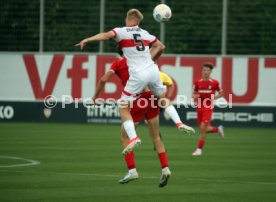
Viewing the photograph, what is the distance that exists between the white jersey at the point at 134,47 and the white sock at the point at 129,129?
82 centimetres

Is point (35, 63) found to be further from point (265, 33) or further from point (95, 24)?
point (265, 33)

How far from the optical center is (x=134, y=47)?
13.3 meters

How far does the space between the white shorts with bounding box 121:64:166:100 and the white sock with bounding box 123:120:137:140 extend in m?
0.42

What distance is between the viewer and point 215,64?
33.3m

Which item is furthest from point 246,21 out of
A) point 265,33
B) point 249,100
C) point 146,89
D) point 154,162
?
point 146,89

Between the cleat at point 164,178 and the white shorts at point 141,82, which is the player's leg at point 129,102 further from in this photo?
the cleat at point 164,178

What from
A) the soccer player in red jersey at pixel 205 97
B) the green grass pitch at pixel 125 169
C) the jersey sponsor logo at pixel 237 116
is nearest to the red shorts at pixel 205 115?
the soccer player in red jersey at pixel 205 97

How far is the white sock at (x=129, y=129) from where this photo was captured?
13.1 m

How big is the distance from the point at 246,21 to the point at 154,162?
16881 millimetres

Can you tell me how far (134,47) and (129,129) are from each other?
4.48 ft

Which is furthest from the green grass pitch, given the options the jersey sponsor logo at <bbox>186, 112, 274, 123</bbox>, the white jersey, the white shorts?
the jersey sponsor logo at <bbox>186, 112, 274, 123</bbox>

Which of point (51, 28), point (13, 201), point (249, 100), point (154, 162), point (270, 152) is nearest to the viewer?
point (13, 201)

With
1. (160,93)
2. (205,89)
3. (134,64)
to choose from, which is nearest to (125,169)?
(160,93)

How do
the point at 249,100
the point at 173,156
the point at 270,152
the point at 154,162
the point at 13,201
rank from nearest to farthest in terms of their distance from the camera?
the point at 13,201 < the point at 154,162 < the point at 173,156 < the point at 270,152 < the point at 249,100
